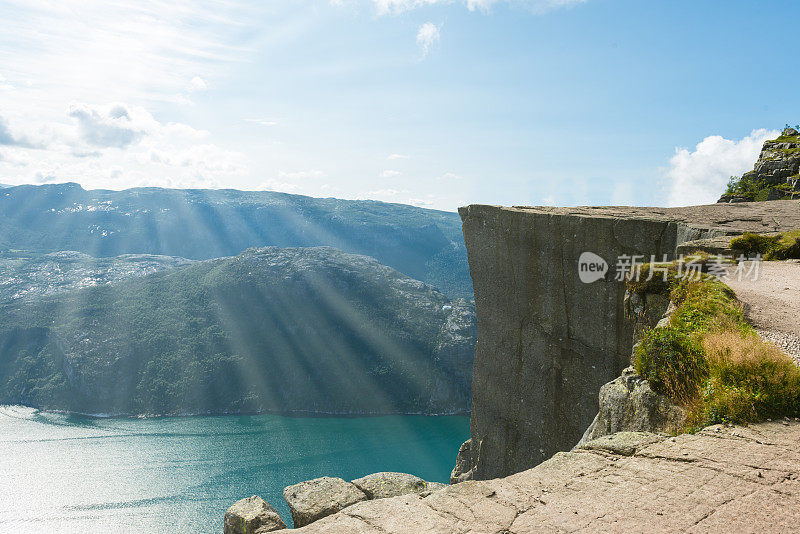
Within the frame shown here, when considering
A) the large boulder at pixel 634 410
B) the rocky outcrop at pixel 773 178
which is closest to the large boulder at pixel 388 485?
the large boulder at pixel 634 410

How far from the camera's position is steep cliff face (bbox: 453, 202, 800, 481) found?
15055 millimetres

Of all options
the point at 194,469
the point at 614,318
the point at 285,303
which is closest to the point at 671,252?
the point at 614,318

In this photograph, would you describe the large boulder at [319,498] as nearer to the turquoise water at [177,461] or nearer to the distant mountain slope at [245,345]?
the turquoise water at [177,461]

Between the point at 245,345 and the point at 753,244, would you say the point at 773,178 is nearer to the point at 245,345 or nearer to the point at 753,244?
the point at 753,244

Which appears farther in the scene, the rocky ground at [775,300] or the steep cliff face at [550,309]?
the steep cliff face at [550,309]

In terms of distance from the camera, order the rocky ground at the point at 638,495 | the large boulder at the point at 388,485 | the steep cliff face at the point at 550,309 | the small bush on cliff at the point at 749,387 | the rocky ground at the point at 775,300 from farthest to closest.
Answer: the steep cliff face at the point at 550,309, the rocky ground at the point at 775,300, the large boulder at the point at 388,485, the small bush on cliff at the point at 749,387, the rocky ground at the point at 638,495

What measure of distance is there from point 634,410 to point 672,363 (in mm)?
997

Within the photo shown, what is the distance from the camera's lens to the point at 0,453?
368 ft

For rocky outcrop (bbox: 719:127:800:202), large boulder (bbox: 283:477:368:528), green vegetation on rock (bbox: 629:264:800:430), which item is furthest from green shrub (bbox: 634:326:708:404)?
rocky outcrop (bbox: 719:127:800:202)

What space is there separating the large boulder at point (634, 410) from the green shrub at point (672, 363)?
17 cm

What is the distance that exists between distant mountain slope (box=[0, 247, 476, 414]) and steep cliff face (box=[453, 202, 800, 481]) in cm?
13361

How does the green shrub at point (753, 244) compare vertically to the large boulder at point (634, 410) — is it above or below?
above

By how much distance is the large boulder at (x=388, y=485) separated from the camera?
7.44 metres

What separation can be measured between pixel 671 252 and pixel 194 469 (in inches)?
4483
